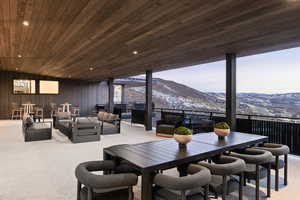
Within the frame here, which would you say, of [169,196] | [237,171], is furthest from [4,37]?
[237,171]

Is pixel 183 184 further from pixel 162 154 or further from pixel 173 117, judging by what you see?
pixel 173 117

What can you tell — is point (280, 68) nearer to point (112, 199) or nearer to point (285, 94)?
point (285, 94)

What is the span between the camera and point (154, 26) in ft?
11.0

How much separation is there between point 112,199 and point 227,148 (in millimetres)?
1717

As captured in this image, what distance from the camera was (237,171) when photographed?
6.97 feet

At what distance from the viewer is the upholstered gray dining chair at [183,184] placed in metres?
1.70

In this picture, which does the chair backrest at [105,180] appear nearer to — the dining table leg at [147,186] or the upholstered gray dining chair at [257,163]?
the dining table leg at [147,186]

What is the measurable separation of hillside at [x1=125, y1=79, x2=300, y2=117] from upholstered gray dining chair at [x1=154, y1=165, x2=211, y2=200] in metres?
4.29

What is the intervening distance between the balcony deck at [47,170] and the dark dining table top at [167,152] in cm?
72

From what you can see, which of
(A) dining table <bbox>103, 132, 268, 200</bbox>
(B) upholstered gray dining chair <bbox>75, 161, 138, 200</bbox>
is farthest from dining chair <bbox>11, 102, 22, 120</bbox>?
(B) upholstered gray dining chair <bbox>75, 161, 138, 200</bbox>

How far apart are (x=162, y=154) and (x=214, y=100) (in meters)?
7.98

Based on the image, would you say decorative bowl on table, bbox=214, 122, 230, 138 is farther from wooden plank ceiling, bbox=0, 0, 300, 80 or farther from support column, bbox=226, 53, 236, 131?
support column, bbox=226, 53, 236, 131

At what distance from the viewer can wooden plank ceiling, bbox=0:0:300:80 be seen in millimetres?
2635

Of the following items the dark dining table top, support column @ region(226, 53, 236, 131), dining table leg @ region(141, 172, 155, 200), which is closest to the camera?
dining table leg @ region(141, 172, 155, 200)
